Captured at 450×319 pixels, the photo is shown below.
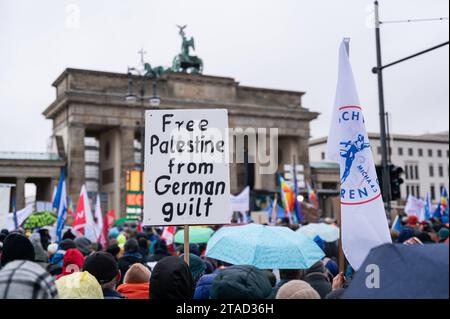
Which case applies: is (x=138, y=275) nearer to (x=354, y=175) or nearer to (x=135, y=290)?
(x=135, y=290)

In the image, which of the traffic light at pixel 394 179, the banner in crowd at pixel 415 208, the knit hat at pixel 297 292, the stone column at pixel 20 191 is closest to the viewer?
the knit hat at pixel 297 292

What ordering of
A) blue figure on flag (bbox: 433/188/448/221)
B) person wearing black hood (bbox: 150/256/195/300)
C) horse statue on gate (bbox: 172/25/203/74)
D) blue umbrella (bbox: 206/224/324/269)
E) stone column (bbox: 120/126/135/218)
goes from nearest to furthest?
1. person wearing black hood (bbox: 150/256/195/300)
2. blue umbrella (bbox: 206/224/324/269)
3. blue figure on flag (bbox: 433/188/448/221)
4. stone column (bbox: 120/126/135/218)
5. horse statue on gate (bbox: 172/25/203/74)

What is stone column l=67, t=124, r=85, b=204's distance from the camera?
1785 inches

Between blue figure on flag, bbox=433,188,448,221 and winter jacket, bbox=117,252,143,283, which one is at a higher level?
blue figure on flag, bbox=433,188,448,221

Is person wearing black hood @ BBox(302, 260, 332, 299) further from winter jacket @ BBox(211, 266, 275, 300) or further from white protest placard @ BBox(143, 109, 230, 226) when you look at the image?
winter jacket @ BBox(211, 266, 275, 300)

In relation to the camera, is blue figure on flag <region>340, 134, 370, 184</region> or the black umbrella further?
blue figure on flag <region>340, 134, 370, 184</region>

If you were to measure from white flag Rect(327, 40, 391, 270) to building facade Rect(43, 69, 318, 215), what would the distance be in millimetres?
36715

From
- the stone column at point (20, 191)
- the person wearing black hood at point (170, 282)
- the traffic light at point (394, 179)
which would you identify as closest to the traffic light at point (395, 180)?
the traffic light at point (394, 179)

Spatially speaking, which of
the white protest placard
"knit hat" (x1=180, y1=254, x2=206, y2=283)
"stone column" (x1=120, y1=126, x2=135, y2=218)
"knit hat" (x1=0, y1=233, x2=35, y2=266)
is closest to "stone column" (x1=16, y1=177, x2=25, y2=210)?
"stone column" (x1=120, y1=126, x2=135, y2=218)

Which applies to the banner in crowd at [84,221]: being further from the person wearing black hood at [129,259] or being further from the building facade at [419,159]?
the building facade at [419,159]

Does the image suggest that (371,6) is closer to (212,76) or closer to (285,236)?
(285,236)

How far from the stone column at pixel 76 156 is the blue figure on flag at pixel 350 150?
139ft

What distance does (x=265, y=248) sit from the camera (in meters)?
6.18

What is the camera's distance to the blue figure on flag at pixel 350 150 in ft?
15.5
